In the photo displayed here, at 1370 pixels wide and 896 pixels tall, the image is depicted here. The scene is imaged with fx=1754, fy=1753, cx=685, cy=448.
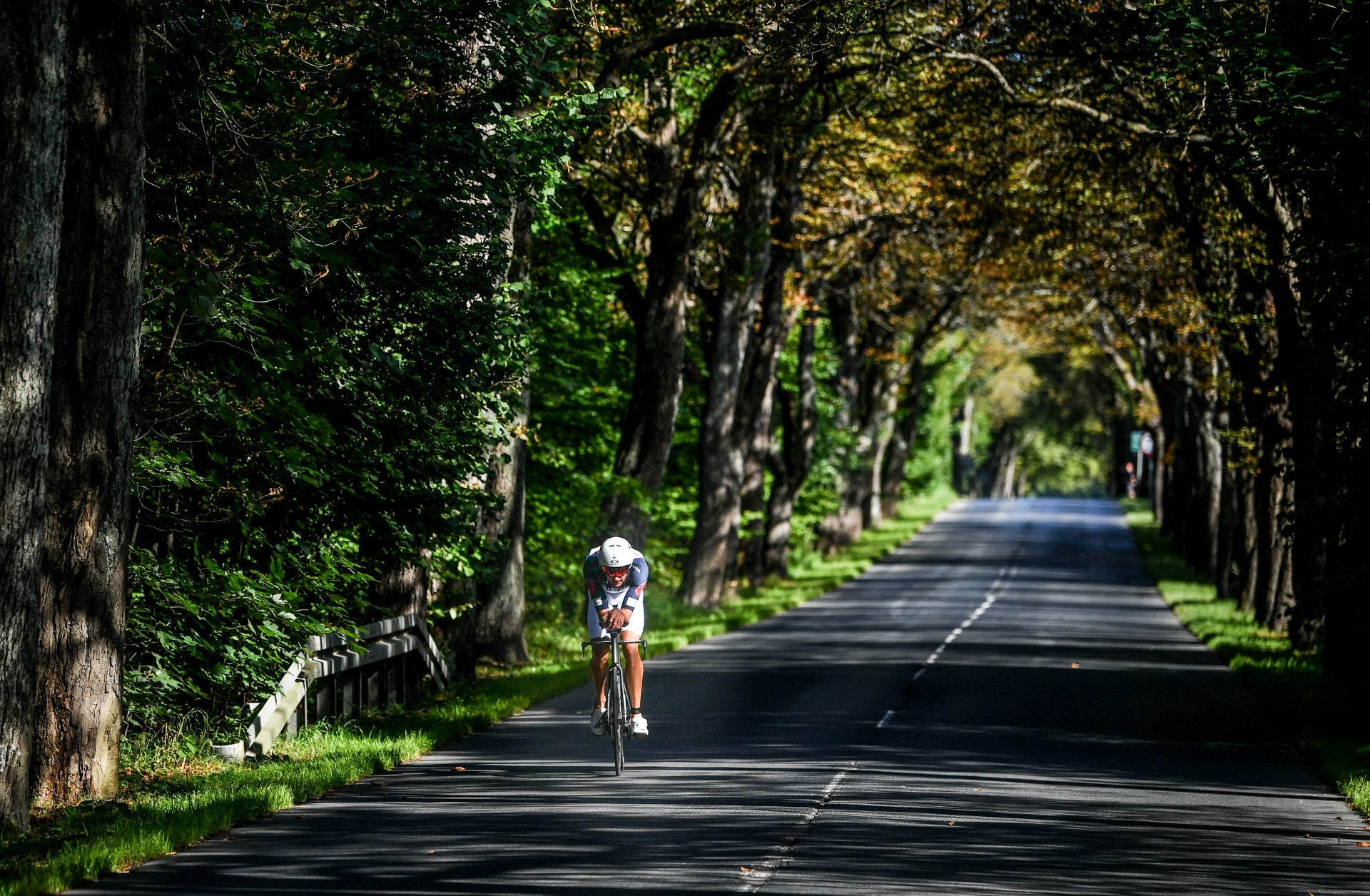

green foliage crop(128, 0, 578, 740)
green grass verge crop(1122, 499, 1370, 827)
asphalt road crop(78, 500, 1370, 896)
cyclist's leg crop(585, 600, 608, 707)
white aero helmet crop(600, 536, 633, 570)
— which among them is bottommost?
green grass verge crop(1122, 499, 1370, 827)

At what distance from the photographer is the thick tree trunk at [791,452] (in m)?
41.5

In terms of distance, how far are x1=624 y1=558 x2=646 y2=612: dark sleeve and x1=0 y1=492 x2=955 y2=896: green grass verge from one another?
2198 millimetres

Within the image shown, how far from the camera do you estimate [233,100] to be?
12.5 metres

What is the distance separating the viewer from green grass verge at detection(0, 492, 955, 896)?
909 centimetres

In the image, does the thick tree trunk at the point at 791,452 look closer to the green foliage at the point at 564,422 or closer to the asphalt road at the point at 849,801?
the green foliage at the point at 564,422

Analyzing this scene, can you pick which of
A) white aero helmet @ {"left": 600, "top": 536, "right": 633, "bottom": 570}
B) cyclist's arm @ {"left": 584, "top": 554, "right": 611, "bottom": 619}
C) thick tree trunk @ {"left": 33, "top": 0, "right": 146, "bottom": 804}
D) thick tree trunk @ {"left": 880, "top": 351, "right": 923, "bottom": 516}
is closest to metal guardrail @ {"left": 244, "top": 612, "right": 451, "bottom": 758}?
cyclist's arm @ {"left": 584, "top": 554, "right": 611, "bottom": 619}

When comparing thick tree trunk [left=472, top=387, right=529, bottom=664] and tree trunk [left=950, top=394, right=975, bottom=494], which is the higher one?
tree trunk [left=950, top=394, right=975, bottom=494]

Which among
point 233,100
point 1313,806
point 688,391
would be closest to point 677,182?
point 688,391

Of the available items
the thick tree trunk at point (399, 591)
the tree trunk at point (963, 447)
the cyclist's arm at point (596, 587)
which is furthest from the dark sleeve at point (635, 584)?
the tree trunk at point (963, 447)

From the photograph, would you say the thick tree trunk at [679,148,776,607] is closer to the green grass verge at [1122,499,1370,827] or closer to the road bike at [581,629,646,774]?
the green grass verge at [1122,499,1370,827]

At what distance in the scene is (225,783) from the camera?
460 inches

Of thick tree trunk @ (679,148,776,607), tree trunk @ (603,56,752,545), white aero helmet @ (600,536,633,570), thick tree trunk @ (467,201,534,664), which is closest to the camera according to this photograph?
white aero helmet @ (600,536,633,570)

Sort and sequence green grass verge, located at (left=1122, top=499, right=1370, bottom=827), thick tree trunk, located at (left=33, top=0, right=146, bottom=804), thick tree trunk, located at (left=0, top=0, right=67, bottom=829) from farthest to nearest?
green grass verge, located at (left=1122, top=499, right=1370, bottom=827) → thick tree trunk, located at (left=33, top=0, right=146, bottom=804) → thick tree trunk, located at (left=0, top=0, right=67, bottom=829)

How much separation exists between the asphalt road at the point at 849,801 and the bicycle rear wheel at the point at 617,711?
265 mm
